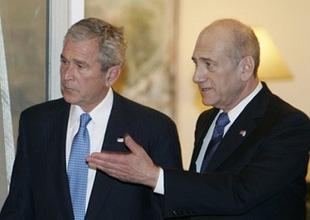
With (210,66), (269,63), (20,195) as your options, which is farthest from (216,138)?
(269,63)

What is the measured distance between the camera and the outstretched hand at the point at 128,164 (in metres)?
2.01

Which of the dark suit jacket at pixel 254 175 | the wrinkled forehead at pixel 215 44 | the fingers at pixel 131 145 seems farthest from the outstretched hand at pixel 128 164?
the wrinkled forehead at pixel 215 44

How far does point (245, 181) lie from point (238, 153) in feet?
0.47

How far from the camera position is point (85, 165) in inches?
95.0

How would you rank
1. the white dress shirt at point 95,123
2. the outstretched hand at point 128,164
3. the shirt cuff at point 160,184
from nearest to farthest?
the outstretched hand at point 128,164 → the shirt cuff at point 160,184 → the white dress shirt at point 95,123

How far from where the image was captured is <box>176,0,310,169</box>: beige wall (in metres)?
4.80

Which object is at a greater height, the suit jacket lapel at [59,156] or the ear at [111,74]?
the ear at [111,74]

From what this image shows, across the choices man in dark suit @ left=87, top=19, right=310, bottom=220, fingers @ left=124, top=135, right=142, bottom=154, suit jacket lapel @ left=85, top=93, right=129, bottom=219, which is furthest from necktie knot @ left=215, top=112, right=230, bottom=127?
fingers @ left=124, top=135, right=142, bottom=154

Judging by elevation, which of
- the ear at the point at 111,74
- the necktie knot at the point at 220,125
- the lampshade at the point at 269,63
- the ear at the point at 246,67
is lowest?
the lampshade at the point at 269,63

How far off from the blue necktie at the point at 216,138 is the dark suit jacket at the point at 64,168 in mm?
102

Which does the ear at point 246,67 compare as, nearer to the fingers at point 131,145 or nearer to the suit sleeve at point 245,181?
the suit sleeve at point 245,181

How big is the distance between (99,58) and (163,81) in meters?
2.30

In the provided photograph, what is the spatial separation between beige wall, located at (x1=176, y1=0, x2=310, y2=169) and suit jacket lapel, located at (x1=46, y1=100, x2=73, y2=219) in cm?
231

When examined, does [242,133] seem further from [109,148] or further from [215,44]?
[109,148]
